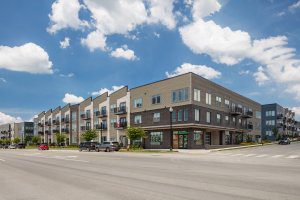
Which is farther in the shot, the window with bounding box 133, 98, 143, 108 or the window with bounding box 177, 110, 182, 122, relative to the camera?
the window with bounding box 133, 98, 143, 108

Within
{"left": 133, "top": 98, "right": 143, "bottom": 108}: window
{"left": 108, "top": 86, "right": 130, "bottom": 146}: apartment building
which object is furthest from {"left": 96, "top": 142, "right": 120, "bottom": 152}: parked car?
{"left": 108, "top": 86, "right": 130, "bottom": 146}: apartment building

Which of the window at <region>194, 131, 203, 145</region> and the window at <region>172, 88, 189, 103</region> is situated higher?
the window at <region>172, 88, 189, 103</region>

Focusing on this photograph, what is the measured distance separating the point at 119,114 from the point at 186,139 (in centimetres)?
1928

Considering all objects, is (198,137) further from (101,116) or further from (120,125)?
(101,116)

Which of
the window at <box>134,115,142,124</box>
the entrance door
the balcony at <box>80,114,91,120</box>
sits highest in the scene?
the balcony at <box>80,114,91,120</box>

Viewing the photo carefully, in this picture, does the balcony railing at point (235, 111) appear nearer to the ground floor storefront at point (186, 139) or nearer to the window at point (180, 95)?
the ground floor storefront at point (186, 139)

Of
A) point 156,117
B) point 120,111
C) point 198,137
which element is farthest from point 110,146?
point 120,111

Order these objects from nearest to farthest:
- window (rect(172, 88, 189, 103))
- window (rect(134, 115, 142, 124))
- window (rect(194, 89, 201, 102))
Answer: window (rect(172, 88, 189, 103))
window (rect(194, 89, 201, 102))
window (rect(134, 115, 142, 124))

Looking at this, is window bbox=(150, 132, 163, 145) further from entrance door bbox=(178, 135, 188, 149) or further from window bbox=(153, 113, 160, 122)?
entrance door bbox=(178, 135, 188, 149)

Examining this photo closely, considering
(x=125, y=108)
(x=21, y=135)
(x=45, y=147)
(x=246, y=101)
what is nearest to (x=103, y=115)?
(x=125, y=108)

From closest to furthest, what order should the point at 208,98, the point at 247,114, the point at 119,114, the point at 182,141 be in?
the point at 182,141
the point at 208,98
the point at 119,114
the point at 247,114

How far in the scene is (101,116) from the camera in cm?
7194

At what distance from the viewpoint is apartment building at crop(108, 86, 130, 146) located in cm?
6328

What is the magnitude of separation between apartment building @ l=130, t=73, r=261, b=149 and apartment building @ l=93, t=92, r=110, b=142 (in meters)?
11.0
